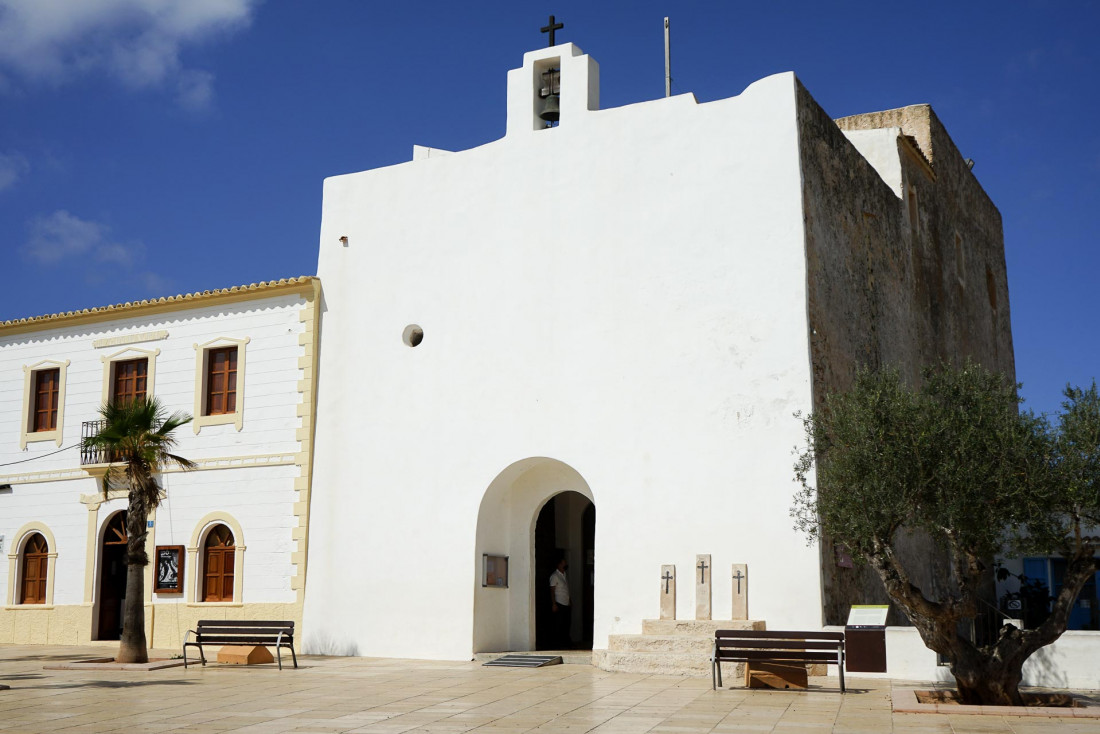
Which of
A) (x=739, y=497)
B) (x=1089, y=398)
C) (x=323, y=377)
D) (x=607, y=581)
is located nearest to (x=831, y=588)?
(x=739, y=497)

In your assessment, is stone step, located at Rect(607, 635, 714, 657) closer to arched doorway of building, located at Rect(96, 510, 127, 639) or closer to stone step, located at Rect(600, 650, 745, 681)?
stone step, located at Rect(600, 650, 745, 681)

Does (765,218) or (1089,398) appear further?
(765,218)

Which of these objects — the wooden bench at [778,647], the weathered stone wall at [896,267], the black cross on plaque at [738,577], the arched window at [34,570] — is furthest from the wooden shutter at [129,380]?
the wooden bench at [778,647]

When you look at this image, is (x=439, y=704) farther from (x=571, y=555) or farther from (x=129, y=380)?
(x=129, y=380)

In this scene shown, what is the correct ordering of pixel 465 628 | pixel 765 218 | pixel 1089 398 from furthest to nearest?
pixel 465 628, pixel 765 218, pixel 1089 398

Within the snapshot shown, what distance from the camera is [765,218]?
15.0 m

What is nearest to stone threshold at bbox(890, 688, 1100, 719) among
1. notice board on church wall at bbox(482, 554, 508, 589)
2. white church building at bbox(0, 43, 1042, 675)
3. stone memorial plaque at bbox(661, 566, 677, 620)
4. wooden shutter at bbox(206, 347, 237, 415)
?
white church building at bbox(0, 43, 1042, 675)

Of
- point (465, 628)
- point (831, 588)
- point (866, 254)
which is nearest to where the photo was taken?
point (831, 588)

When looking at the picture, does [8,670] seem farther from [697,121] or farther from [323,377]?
[697,121]

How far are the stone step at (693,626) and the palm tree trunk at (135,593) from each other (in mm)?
6872

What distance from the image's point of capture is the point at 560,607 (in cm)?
1808

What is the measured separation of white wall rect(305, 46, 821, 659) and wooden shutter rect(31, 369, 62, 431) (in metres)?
5.96

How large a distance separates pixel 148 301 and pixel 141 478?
503cm

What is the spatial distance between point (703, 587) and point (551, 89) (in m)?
8.09
